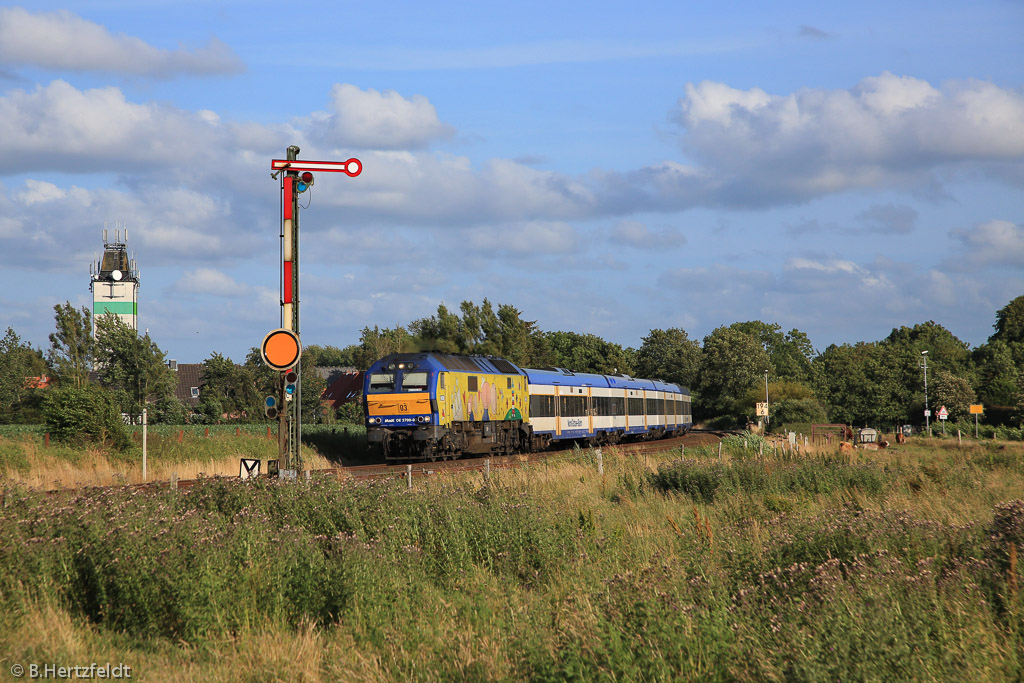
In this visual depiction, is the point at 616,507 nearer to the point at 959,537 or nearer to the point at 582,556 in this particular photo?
the point at 582,556

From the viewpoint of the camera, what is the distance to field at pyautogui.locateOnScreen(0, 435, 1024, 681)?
631 cm

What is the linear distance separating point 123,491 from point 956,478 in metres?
16.4

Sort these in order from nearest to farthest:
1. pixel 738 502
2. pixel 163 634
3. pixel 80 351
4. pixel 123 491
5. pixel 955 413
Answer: pixel 163 634
pixel 123 491
pixel 738 502
pixel 80 351
pixel 955 413

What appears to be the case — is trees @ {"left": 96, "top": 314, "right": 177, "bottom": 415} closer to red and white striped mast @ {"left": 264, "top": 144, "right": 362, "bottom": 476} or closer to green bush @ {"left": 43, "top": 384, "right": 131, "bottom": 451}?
green bush @ {"left": 43, "top": 384, "right": 131, "bottom": 451}

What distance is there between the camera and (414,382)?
28.9 meters

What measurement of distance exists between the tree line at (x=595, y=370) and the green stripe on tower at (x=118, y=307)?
1973 cm

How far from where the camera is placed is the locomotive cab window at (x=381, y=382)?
29406 mm

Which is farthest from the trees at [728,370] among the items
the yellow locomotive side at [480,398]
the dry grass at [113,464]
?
the dry grass at [113,464]

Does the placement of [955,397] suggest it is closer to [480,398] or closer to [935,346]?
[935,346]

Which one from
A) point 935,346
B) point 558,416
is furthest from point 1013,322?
point 558,416

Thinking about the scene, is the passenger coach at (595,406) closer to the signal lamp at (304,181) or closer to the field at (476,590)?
the signal lamp at (304,181)

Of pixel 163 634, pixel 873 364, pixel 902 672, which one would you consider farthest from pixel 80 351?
pixel 873 364

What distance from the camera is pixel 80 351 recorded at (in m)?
62.8

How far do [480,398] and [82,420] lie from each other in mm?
13025
